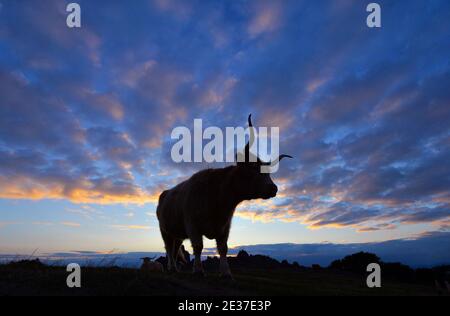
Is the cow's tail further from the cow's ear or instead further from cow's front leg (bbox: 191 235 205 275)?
the cow's ear

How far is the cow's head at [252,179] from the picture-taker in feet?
36.9

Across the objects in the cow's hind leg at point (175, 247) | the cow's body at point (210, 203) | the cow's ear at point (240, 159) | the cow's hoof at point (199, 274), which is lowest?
the cow's hoof at point (199, 274)

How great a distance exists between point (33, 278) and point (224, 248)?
5.60m

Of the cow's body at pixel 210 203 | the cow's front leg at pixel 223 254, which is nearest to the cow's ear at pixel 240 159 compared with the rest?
the cow's body at pixel 210 203

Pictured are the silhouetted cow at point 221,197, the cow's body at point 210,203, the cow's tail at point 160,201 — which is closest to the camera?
the silhouetted cow at point 221,197

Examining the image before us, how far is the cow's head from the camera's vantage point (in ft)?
36.9

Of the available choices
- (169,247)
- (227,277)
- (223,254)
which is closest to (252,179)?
(223,254)

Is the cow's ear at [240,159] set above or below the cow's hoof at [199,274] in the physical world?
above

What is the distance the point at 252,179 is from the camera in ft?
37.6

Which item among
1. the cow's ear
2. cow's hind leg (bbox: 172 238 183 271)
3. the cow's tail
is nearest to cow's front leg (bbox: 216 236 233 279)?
the cow's ear

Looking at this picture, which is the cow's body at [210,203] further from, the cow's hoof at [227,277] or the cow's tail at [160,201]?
the cow's tail at [160,201]

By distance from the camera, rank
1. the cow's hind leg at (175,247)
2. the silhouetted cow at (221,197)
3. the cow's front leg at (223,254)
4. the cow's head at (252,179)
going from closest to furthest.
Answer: the cow's front leg at (223,254), the cow's head at (252,179), the silhouetted cow at (221,197), the cow's hind leg at (175,247)

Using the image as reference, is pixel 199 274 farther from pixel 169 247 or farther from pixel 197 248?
pixel 169 247

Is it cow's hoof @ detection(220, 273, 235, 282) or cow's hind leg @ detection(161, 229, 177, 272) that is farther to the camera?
cow's hind leg @ detection(161, 229, 177, 272)
